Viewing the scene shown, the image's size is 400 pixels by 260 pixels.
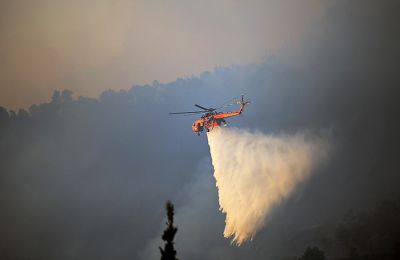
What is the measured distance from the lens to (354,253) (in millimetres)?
199000

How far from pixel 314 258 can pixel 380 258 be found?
54444 mm

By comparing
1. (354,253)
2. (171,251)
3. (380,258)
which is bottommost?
(171,251)

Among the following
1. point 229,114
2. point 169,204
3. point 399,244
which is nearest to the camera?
point 169,204

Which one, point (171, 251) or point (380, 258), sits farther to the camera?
point (380, 258)

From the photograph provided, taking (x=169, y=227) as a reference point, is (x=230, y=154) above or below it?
above

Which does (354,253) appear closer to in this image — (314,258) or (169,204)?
(314,258)

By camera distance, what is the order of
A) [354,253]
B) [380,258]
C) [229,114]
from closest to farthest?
[229,114] → [380,258] → [354,253]

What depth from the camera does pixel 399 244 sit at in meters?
126

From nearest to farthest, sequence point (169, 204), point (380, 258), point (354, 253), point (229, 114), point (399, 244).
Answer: point (169, 204) → point (229, 114) → point (399, 244) → point (380, 258) → point (354, 253)

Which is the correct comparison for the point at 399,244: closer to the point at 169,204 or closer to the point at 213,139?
the point at 213,139

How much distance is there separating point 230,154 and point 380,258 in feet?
246

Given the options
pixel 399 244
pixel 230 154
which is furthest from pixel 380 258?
pixel 230 154

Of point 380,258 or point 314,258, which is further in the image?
point 380,258

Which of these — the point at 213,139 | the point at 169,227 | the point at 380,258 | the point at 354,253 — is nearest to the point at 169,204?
the point at 169,227
